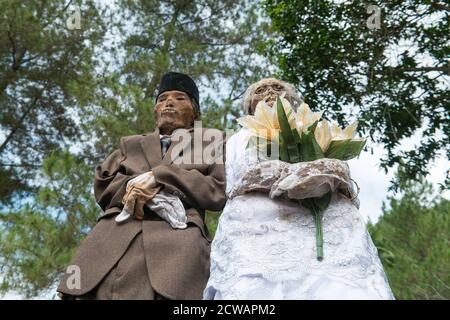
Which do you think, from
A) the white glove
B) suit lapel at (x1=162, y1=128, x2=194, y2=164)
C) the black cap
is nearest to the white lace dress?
the white glove

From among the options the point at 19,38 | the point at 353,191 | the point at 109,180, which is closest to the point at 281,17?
the point at 109,180

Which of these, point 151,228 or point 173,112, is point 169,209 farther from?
point 173,112

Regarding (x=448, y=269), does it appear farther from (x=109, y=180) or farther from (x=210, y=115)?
(x=109, y=180)

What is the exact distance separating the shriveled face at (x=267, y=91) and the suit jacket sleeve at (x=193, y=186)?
26.5 inches

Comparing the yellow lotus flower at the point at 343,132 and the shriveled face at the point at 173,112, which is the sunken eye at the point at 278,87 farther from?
the yellow lotus flower at the point at 343,132

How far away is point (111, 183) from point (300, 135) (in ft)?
4.16

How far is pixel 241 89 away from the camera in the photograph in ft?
36.0

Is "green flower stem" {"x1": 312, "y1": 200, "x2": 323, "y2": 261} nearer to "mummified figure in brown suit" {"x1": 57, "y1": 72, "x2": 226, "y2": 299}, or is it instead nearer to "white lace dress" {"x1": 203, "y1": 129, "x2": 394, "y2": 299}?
"white lace dress" {"x1": 203, "y1": 129, "x2": 394, "y2": 299}

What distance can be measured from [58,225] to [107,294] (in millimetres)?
5042

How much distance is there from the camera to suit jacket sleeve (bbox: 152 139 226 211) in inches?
133

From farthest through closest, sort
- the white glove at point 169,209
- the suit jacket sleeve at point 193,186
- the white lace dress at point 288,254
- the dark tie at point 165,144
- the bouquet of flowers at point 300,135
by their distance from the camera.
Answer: the dark tie at point 165,144, the suit jacket sleeve at point 193,186, the white glove at point 169,209, the bouquet of flowers at point 300,135, the white lace dress at point 288,254

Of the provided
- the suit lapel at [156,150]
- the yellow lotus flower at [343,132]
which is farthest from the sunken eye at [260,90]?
the yellow lotus flower at [343,132]

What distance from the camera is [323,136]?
115 inches

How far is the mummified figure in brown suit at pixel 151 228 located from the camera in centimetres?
302
